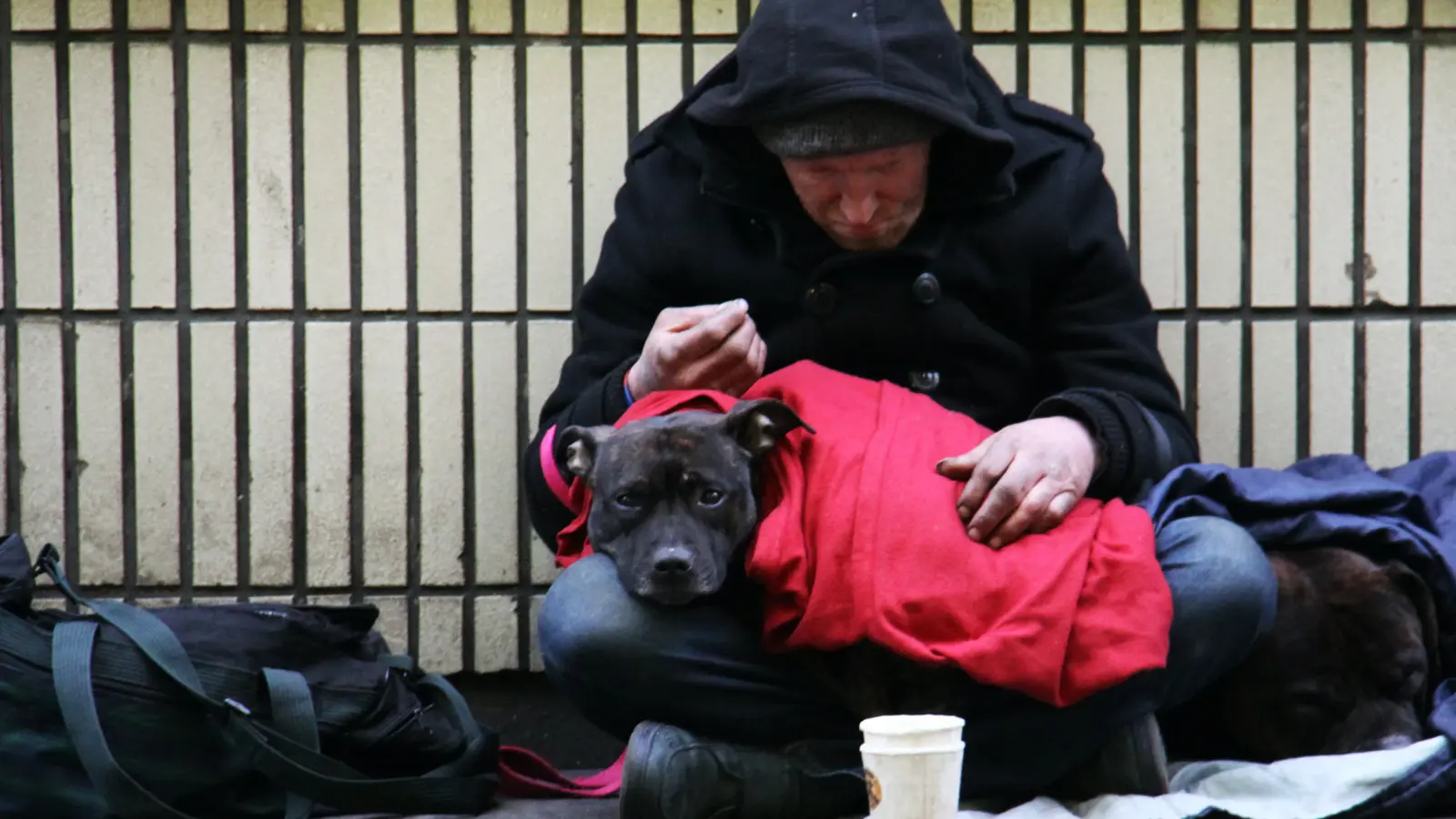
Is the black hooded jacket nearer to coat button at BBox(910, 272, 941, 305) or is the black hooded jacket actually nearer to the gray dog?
coat button at BBox(910, 272, 941, 305)

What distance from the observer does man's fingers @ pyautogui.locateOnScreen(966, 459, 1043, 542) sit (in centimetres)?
223

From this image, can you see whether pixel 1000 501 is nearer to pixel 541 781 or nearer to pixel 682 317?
pixel 682 317

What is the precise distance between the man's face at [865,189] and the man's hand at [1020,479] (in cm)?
39

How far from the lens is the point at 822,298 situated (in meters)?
2.59

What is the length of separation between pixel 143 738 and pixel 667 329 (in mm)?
938

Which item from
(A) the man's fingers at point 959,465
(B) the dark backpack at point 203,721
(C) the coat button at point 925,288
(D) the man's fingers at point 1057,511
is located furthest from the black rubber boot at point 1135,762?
(B) the dark backpack at point 203,721

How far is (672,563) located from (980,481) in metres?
0.43

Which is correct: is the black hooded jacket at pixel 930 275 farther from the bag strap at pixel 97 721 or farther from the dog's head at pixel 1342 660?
the bag strap at pixel 97 721

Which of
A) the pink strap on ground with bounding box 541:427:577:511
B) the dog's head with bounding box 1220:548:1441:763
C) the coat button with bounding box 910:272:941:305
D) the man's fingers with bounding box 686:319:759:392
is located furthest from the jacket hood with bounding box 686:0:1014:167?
the dog's head with bounding box 1220:548:1441:763

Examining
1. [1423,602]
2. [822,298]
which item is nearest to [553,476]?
[822,298]

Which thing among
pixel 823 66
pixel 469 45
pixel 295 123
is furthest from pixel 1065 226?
pixel 295 123

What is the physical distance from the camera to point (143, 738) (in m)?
2.31

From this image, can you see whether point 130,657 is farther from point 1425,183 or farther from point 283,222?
point 1425,183

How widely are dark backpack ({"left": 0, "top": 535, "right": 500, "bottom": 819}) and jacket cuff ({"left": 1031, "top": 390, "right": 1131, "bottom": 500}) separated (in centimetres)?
103
